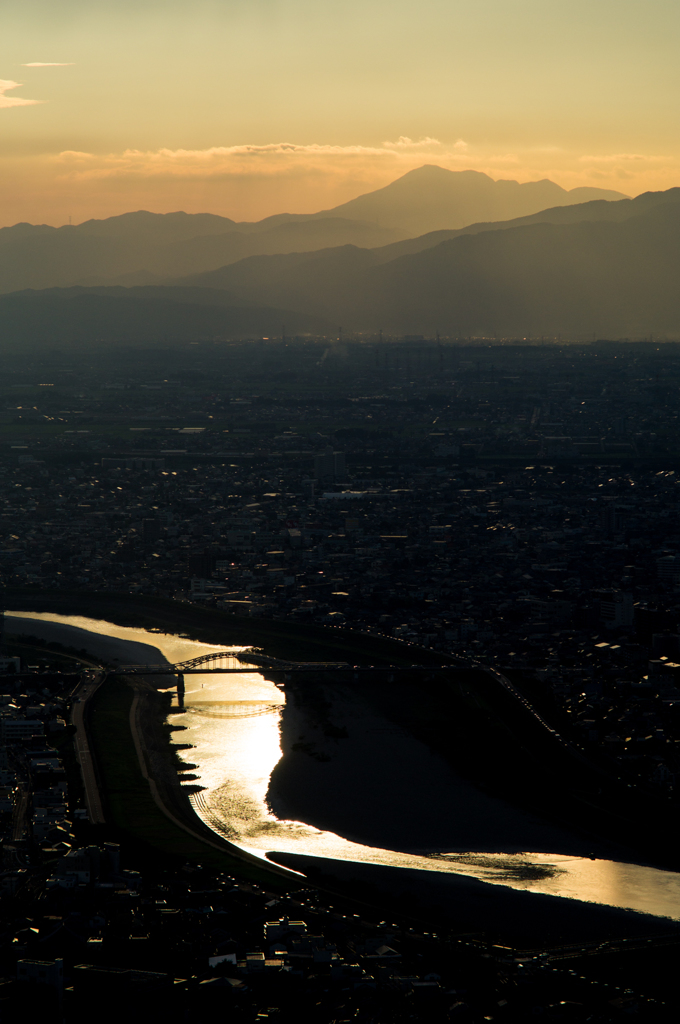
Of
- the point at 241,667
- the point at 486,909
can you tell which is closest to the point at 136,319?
the point at 241,667

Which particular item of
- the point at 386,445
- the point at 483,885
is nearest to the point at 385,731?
the point at 483,885

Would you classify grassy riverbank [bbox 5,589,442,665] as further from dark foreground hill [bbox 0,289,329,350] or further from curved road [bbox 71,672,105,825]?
dark foreground hill [bbox 0,289,329,350]

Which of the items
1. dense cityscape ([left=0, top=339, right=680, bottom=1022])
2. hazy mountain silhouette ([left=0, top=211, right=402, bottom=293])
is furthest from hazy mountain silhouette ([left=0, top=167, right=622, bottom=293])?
dense cityscape ([left=0, top=339, right=680, bottom=1022])

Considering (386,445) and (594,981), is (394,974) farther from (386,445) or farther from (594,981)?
(386,445)

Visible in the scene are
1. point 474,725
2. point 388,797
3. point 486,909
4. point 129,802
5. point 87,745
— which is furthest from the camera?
point 474,725

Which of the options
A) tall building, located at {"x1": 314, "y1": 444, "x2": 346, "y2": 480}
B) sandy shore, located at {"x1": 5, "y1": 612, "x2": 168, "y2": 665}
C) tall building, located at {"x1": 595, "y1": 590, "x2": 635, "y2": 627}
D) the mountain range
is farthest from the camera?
the mountain range

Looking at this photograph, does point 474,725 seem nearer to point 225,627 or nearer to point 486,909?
point 486,909
